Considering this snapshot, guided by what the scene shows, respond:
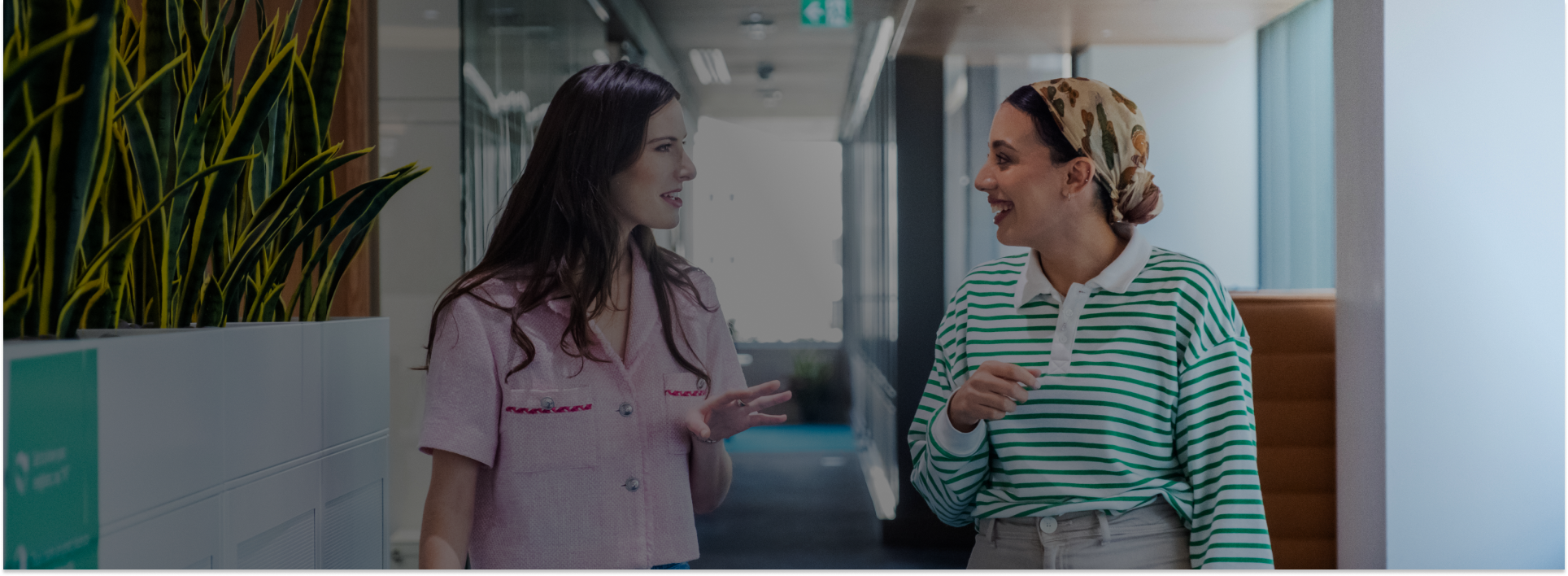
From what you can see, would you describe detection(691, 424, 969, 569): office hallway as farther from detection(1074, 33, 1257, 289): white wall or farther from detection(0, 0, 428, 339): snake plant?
detection(0, 0, 428, 339): snake plant

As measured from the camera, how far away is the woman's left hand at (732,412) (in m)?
1.25

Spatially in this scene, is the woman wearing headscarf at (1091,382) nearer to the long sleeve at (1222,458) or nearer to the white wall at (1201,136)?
the long sleeve at (1222,458)

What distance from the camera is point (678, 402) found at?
137 cm

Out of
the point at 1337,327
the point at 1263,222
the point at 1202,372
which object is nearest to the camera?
the point at 1202,372

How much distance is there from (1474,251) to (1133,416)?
5.74 feet

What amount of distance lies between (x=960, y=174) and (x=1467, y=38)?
152cm

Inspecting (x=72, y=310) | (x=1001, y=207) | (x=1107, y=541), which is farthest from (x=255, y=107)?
(x=1107, y=541)

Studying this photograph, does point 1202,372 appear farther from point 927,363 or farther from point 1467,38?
point 927,363

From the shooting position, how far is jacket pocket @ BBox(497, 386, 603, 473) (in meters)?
1.30

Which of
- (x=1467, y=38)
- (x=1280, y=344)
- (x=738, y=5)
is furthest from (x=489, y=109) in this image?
(x=1467, y=38)

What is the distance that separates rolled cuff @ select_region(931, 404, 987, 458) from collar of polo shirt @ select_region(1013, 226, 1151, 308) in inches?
8.3

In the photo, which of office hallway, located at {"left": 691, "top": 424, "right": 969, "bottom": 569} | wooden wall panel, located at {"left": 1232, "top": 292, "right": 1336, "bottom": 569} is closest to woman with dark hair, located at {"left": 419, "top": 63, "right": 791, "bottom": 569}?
office hallway, located at {"left": 691, "top": 424, "right": 969, "bottom": 569}

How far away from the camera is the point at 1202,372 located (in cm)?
122

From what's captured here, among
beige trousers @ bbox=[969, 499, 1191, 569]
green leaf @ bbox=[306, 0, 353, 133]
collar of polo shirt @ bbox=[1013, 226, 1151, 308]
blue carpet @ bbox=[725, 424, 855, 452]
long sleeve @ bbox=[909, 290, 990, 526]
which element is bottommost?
blue carpet @ bbox=[725, 424, 855, 452]
